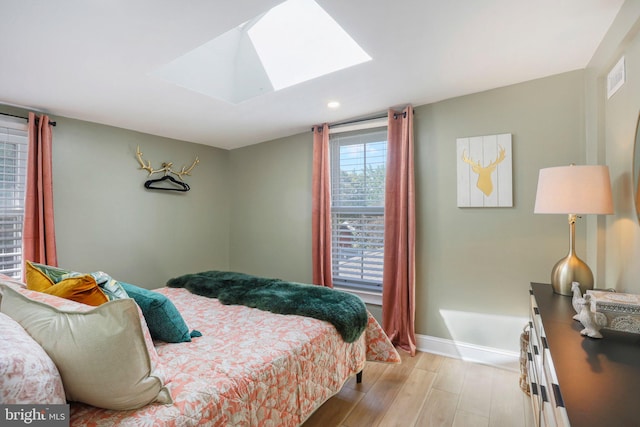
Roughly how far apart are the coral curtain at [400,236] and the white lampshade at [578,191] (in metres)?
1.21

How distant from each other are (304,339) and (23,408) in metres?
1.19

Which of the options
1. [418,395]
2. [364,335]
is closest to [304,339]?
[364,335]

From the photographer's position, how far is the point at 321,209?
3.50 m

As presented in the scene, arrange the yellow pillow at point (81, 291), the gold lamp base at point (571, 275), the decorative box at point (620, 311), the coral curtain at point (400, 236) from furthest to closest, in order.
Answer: the coral curtain at point (400, 236)
the gold lamp base at point (571, 275)
the yellow pillow at point (81, 291)
the decorative box at point (620, 311)

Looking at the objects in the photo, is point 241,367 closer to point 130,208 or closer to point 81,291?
point 81,291

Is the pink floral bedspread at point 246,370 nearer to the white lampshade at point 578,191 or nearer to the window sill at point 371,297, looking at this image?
the window sill at point 371,297

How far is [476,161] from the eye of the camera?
8.99ft

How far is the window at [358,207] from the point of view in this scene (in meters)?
3.34

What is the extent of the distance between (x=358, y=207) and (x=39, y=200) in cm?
301

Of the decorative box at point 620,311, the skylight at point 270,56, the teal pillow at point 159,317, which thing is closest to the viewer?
the decorative box at point 620,311

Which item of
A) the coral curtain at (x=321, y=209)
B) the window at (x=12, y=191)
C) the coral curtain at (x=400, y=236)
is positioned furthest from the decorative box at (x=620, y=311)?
the window at (x=12, y=191)

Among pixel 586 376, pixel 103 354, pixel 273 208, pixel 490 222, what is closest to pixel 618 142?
pixel 490 222

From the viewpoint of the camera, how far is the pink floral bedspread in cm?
111

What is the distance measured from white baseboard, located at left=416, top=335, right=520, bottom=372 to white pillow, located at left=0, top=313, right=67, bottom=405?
2.81 metres
